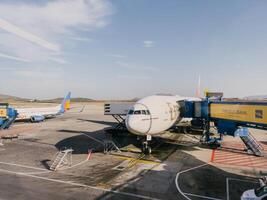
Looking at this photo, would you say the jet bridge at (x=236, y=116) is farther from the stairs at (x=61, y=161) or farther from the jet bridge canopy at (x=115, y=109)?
the stairs at (x=61, y=161)

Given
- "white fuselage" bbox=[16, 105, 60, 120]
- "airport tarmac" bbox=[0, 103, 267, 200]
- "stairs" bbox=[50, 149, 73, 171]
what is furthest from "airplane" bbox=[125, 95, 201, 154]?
"white fuselage" bbox=[16, 105, 60, 120]

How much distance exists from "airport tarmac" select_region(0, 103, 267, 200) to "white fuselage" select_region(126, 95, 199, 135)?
10.6 feet

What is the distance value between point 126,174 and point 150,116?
7352 mm

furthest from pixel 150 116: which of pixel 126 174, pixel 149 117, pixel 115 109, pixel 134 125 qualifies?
pixel 115 109

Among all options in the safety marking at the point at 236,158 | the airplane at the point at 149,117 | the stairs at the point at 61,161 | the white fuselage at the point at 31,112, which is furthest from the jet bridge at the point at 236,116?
the white fuselage at the point at 31,112

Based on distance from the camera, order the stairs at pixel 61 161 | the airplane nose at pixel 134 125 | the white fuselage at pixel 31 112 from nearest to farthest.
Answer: the stairs at pixel 61 161 < the airplane nose at pixel 134 125 < the white fuselage at pixel 31 112

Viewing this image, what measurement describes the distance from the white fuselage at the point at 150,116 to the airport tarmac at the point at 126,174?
3228 mm

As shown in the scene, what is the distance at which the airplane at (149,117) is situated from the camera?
25250 millimetres

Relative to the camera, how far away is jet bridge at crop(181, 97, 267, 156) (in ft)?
81.1

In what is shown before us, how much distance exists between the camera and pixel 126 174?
21109 mm

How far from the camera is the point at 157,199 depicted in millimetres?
16156

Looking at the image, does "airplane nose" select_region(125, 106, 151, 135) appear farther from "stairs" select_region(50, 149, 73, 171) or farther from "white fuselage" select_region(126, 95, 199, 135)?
"stairs" select_region(50, 149, 73, 171)

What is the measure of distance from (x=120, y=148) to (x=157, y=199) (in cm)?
1585

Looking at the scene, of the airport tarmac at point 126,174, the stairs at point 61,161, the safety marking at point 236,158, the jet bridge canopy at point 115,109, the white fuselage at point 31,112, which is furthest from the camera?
the white fuselage at point 31,112
